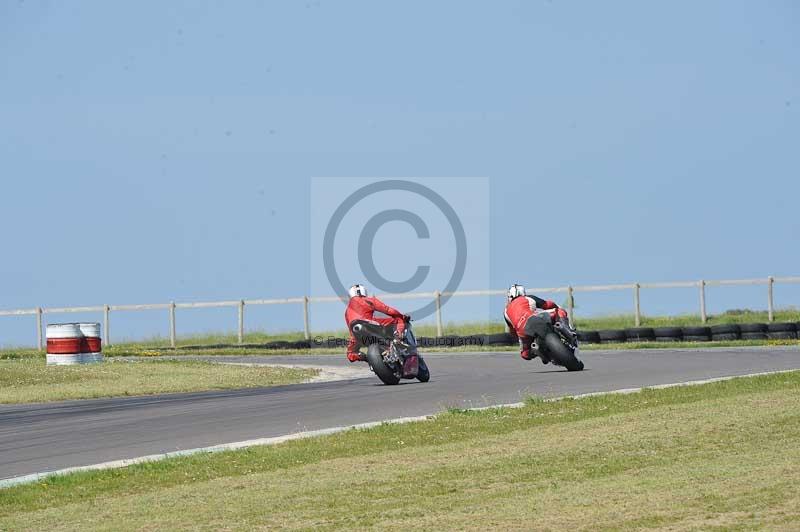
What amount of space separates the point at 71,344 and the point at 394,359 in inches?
388

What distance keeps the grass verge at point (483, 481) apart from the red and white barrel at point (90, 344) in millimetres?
16358

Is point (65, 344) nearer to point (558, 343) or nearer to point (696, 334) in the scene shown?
point (558, 343)

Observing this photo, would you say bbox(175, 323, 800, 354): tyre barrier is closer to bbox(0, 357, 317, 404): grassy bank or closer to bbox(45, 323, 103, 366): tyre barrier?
bbox(0, 357, 317, 404): grassy bank

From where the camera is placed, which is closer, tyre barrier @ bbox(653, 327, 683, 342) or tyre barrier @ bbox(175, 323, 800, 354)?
tyre barrier @ bbox(175, 323, 800, 354)

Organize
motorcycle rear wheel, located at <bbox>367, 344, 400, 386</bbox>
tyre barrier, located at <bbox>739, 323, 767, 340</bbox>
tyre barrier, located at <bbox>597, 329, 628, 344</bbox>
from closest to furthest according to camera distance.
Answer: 1. motorcycle rear wheel, located at <bbox>367, 344, 400, 386</bbox>
2. tyre barrier, located at <bbox>739, 323, 767, 340</bbox>
3. tyre barrier, located at <bbox>597, 329, 628, 344</bbox>

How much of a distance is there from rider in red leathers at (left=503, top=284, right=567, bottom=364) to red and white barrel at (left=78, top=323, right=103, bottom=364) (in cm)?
982

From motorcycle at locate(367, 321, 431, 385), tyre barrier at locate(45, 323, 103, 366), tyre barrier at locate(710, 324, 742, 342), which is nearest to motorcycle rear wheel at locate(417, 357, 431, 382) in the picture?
motorcycle at locate(367, 321, 431, 385)

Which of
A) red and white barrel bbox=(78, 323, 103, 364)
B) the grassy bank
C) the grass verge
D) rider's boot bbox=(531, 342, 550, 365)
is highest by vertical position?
red and white barrel bbox=(78, 323, 103, 364)

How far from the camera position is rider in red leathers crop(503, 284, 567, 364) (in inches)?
959

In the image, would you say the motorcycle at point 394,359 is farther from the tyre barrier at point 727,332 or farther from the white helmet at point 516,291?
the tyre barrier at point 727,332

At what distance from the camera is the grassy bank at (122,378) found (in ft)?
76.6

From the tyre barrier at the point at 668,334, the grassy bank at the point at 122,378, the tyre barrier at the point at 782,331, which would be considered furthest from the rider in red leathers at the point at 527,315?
the tyre barrier at the point at 782,331

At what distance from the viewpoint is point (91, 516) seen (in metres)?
9.56

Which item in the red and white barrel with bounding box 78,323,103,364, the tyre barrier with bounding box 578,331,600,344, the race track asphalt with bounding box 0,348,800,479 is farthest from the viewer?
the tyre barrier with bounding box 578,331,600,344
